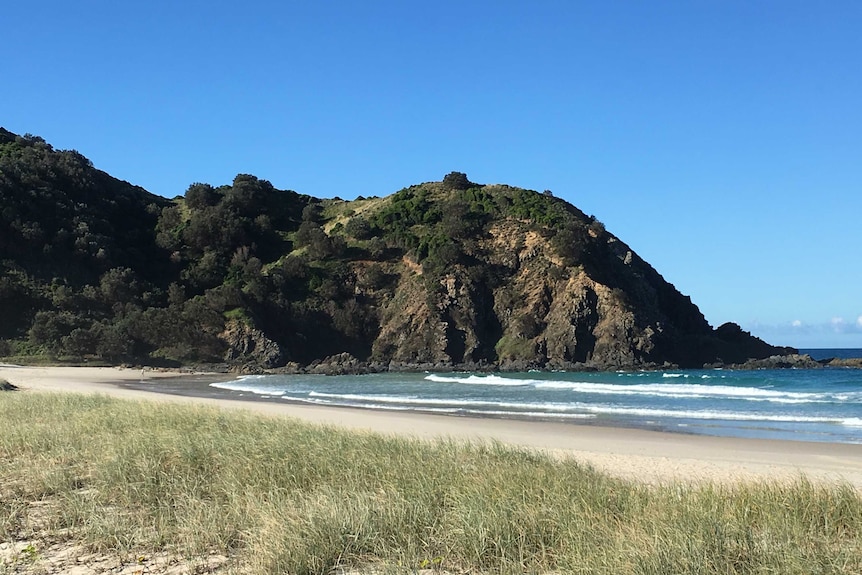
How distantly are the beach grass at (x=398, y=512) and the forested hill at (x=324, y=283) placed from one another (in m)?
45.5

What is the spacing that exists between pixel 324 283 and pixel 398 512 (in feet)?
202

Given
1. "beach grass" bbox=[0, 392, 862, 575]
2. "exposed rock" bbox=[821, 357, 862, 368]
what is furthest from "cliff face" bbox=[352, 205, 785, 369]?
"beach grass" bbox=[0, 392, 862, 575]

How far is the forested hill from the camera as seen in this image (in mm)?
57375

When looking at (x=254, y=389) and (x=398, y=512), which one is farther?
(x=254, y=389)

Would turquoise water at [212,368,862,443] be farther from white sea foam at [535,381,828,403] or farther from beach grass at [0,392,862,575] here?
beach grass at [0,392,862,575]

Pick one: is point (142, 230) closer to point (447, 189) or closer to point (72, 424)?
point (447, 189)

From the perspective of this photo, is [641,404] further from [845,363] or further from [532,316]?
[845,363]

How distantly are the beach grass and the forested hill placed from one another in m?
45.5

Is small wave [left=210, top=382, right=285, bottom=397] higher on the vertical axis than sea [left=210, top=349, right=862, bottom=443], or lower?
lower

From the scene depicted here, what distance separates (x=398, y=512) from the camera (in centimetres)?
649

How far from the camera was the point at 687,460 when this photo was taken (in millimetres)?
12750

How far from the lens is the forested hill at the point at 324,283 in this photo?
57375 millimetres

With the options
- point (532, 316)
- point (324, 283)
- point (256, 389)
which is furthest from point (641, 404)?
point (324, 283)

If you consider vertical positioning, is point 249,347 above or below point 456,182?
below
